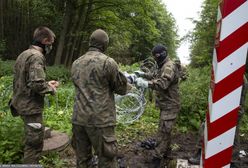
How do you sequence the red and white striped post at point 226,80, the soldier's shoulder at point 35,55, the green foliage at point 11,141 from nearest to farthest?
the red and white striped post at point 226,80
the soldier's shoulder at point 35,55
the green foliage at point 11,141

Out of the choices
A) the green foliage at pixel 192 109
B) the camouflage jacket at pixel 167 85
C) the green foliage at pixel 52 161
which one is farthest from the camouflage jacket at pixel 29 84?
the green foliage at pixel 192 109

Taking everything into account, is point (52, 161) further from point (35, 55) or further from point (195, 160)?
point (195, 160)

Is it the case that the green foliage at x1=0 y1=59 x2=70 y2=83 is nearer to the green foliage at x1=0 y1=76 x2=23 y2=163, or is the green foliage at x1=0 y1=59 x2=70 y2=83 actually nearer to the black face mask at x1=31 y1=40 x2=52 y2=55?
the green foliage at x1=0 y1=76 x2=23 y2=163

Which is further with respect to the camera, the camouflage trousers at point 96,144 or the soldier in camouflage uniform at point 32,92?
the soldier in camouflage uniform at point 32,92

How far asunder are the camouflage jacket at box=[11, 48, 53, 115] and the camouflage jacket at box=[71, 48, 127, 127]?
0.59 metres

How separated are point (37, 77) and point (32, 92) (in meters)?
0.29

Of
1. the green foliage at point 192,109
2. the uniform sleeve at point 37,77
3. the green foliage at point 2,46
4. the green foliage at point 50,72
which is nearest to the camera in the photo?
the uniform sleeve at point 37,77

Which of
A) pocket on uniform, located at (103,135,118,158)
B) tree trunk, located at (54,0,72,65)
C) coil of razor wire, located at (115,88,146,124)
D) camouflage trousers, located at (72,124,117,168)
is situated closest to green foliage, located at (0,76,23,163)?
camouflage trousers, located at (72,124,117,168)

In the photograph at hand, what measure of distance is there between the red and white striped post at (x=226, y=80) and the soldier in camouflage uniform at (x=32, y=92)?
275 centimetres

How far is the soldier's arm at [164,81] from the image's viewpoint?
6180 millimetres

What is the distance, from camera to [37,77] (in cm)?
511

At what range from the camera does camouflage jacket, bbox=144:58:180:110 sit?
621cm

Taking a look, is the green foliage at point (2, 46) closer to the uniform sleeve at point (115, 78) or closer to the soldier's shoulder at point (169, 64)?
the soldier's shoulder at point (169, 64)

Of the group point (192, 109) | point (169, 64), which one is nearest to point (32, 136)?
point (169, 64)
